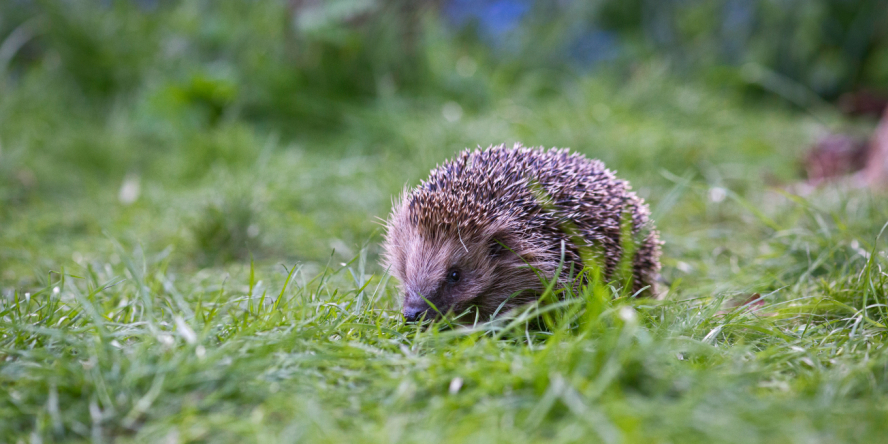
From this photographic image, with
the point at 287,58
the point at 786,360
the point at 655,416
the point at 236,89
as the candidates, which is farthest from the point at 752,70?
the point at 655,416

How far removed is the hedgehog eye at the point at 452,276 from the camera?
328cm

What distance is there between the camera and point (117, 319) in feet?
9.09

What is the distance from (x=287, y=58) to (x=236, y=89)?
814 millimetres

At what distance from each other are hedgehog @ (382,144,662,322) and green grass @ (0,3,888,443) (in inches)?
11.7

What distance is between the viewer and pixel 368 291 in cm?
331

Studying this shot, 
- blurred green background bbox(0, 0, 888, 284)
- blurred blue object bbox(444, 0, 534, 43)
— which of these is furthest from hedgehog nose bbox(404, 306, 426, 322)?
blurred blue object bbox(444, 0, 534, 43)

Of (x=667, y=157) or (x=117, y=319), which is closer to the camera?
(x=117, y=319)

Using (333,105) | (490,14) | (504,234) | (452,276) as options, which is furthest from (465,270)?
(490,14)

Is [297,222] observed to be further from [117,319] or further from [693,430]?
[693,430]

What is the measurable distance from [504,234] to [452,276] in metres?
0.35

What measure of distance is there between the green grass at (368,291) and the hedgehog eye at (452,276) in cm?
37

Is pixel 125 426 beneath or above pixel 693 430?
above

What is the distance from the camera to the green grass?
191cm

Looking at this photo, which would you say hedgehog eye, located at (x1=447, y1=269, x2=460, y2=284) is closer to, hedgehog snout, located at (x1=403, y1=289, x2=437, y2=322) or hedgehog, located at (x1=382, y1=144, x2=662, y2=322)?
hedgehog, located at (x1=382, y1=144, x2=662, y2=322)
